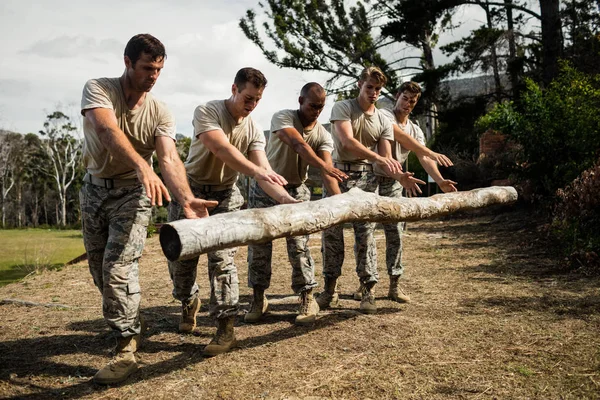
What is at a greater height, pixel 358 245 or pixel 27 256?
pixel 358 245

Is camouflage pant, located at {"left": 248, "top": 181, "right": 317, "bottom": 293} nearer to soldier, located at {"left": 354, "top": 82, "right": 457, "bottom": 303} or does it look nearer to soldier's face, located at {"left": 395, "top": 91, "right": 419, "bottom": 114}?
soldier, located at {"left": 354, "top": 82, "right": 457, "bottom": 303}

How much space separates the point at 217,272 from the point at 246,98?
4.53 feet

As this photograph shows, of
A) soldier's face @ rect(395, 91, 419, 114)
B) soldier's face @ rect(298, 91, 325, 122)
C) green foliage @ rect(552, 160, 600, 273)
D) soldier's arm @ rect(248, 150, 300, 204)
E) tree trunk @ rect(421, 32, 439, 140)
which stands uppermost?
tree trunk @ rect(421, 32, 439, 140)

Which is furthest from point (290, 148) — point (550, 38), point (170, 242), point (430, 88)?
point (430, 88)

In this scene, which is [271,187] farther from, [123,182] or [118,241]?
[118,241]

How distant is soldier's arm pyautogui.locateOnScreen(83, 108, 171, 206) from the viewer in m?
3.38

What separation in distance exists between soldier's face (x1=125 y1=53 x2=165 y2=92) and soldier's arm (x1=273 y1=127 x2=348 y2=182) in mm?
1479

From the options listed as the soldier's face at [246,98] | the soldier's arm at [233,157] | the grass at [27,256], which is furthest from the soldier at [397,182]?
the grass at [27,256]

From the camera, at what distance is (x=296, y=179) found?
5.55 m

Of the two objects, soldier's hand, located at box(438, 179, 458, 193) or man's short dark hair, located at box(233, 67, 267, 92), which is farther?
soldier's hand, located at box(438, 179, 458, 193)

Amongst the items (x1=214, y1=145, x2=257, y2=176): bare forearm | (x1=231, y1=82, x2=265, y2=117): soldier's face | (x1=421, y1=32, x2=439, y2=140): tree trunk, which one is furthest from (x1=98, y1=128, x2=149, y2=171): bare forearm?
(x1=421, y1=32, x2=439, y2=140): tree trunk

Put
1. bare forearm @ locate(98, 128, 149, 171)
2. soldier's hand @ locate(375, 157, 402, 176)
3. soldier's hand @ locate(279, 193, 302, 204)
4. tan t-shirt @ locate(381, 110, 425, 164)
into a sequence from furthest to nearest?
tan t-shirt @ locate(381, 110, 425, 164), soldier's hand @ locate(375, 157, 402, 176), soldier's hand @ locate(279, 193, 302, 204), bare forearm @ locate(98, 128, 149, 171)

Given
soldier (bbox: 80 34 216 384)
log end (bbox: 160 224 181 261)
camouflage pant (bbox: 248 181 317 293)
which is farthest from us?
camouflage pant (bbox: 248 181 317 293)

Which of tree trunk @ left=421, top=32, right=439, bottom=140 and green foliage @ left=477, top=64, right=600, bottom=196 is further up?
tree trunk @ left=421, top=32, right=439, bottom=140
